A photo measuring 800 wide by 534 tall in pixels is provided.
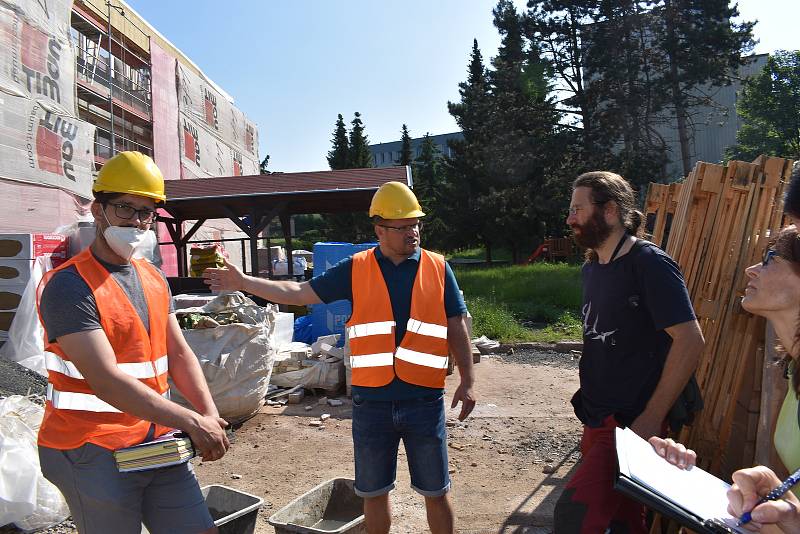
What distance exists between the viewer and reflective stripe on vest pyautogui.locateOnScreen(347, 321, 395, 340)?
308 centimetres

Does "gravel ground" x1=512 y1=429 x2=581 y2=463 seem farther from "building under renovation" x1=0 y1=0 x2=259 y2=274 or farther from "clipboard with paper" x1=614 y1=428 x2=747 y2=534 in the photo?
"building under renovation" x1=0 y1=0 x2=259 y2=274

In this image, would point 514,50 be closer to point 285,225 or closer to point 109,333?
point 285,225

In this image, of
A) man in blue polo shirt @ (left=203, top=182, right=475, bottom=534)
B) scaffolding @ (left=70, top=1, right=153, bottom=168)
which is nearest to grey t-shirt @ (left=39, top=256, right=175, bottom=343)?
man in blue polo shirt @ (left=203, top=182, right=475, bottom=534)

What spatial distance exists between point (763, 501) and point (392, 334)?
1.85 m

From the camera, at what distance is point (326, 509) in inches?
151

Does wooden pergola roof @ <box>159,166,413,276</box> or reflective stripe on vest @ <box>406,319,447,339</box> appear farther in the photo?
wooden pergola roof @ <box>159,166,413,276</box>

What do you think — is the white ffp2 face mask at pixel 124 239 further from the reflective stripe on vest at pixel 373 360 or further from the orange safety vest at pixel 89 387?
the reflective stripe on vest at pixel 373 360

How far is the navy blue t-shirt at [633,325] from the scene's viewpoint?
2.42m

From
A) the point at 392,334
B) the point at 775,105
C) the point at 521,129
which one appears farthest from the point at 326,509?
the point at 775,105

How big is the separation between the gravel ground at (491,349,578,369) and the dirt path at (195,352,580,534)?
1763mm

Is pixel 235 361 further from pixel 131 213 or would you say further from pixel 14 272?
pixel 14 272

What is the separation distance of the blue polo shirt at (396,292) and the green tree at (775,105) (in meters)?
45.0

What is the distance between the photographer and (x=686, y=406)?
2.57 metres

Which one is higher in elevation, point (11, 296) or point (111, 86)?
point (111, 86)
